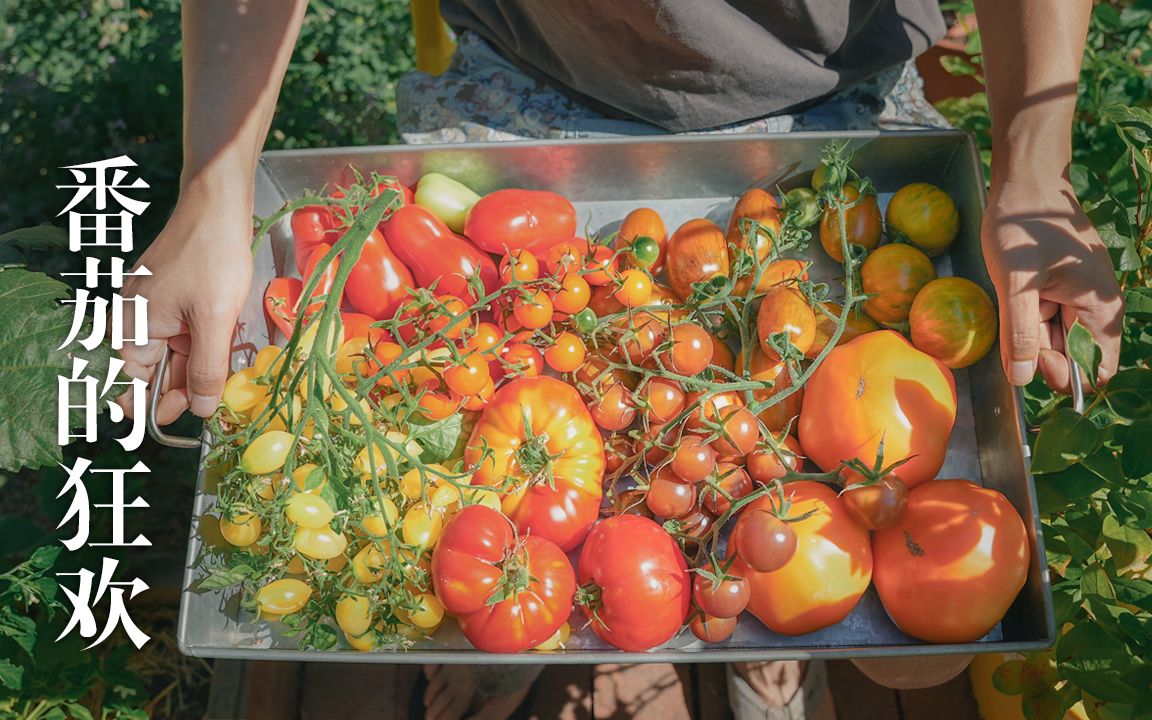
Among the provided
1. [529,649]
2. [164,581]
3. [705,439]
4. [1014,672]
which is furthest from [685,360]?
[164,581]

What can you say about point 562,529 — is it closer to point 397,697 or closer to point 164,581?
point 397,697

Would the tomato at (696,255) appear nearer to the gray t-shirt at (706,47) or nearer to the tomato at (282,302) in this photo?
the gray t-shirt at (706,47)

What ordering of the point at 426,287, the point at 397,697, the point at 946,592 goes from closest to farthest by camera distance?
the point at 946,592, the point at 426,287, the point at 397,697

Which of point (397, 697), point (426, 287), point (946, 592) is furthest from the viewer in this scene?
point (397, 697)

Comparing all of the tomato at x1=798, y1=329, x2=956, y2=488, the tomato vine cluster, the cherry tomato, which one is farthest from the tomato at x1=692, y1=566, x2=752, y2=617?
the tomato at x1=798, y1=329, x2=956, y2=488

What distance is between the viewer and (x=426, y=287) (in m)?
1.32

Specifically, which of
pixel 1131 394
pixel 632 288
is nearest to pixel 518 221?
pixel 632 288

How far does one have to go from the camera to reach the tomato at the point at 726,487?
1.11 metres

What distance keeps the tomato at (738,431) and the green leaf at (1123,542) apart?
435 millimetres

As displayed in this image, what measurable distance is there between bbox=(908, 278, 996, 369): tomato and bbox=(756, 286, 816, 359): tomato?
14cm

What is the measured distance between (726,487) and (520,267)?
39 cm

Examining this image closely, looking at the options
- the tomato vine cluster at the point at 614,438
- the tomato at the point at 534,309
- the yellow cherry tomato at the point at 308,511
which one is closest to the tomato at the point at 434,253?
the tomato vine cluster at the point at 614,438

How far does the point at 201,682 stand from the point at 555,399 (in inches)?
43.1

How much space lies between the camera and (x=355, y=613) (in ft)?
3.61
